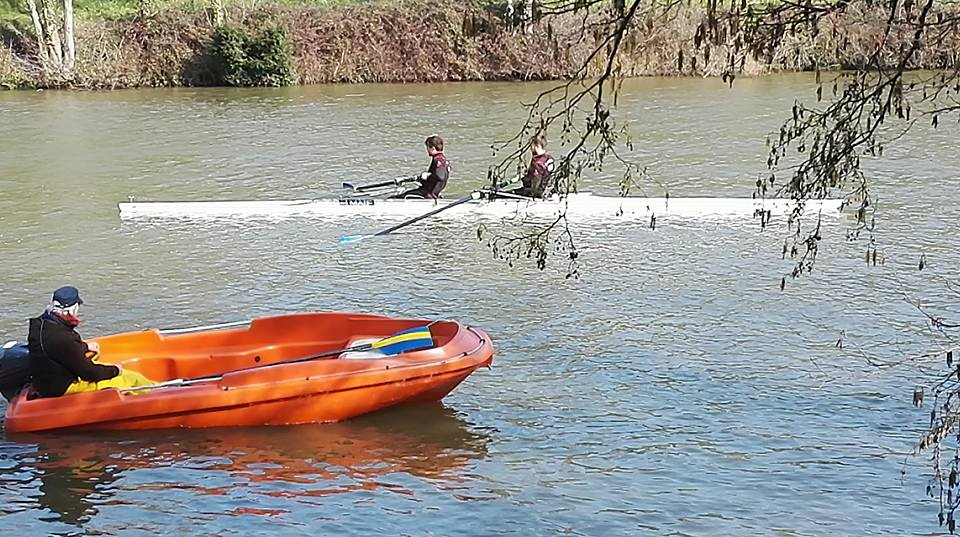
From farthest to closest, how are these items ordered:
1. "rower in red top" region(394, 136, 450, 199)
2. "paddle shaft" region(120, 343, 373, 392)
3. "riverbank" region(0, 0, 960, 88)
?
"riverbank" region(0, 0, 960, 88) < "rower in red top" region(394, 136, 450, 199) < "paddle shaft" region(120, 343, 373, 392)

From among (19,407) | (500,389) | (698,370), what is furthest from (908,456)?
(19,407)

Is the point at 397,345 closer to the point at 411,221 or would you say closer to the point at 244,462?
the point at 244,462

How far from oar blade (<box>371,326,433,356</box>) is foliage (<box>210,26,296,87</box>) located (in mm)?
26108

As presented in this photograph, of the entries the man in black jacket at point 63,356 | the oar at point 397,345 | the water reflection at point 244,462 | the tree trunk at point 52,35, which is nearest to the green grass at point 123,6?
the tree trunk at point 52,35

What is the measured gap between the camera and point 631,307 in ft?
36.7

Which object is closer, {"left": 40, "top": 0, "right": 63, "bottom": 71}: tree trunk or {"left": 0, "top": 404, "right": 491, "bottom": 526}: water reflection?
{"left": 0, "top": 404, "right": 491, "bottom": 526}: water reflection

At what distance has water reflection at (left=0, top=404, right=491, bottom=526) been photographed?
7.49 meters

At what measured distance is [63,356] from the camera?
321 inches

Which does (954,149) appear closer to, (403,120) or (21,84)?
(403,120)

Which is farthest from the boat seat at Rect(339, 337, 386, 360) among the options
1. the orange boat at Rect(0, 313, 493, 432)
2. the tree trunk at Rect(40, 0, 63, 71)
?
the tree trunk at Rect(40, 0, 63, 71)

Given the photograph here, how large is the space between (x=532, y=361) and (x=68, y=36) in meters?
28.6

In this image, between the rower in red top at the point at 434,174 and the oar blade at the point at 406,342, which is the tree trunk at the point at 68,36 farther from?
the oar blade at the point at 406,342

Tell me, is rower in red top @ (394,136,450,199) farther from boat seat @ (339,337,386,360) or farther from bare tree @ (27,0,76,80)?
bare tree @ (27,0,76,80)

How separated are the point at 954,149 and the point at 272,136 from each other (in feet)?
40.2
